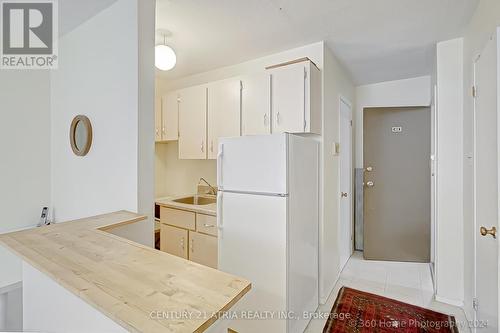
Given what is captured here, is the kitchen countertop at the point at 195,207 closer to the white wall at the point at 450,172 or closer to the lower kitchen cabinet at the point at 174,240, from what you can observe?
the lower kitchen cabinet at the point at 174,240

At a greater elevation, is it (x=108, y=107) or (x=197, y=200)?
(x=108, y=107)

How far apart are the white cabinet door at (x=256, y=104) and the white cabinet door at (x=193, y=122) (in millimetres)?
584

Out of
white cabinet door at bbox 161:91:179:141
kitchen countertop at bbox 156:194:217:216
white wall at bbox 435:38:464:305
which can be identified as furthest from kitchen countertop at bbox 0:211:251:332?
white wall at bbox 435:38:464:305

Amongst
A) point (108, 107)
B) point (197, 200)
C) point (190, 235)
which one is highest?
point (108, 107)

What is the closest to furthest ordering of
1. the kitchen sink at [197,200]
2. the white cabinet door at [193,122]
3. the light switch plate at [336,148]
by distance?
Result: the light switch plate at [336,148]
the white cabinet door at [193,122]
the kitchen sink at [197,200]

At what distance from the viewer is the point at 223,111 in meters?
2.70

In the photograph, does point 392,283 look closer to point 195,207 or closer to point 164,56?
point 195,207

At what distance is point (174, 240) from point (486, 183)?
8.91 feet

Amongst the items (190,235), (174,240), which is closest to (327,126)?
(190,235)

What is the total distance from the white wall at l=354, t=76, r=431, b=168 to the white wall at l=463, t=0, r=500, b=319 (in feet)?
3.98

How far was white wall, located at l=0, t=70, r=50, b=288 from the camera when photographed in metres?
2.27

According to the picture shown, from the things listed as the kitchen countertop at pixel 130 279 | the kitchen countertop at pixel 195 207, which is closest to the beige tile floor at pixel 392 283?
the kitchen countertop at pixel 195 207

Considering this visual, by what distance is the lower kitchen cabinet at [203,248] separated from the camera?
2516 millimetres

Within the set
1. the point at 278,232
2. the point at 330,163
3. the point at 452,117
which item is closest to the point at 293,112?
the point at 330,163
